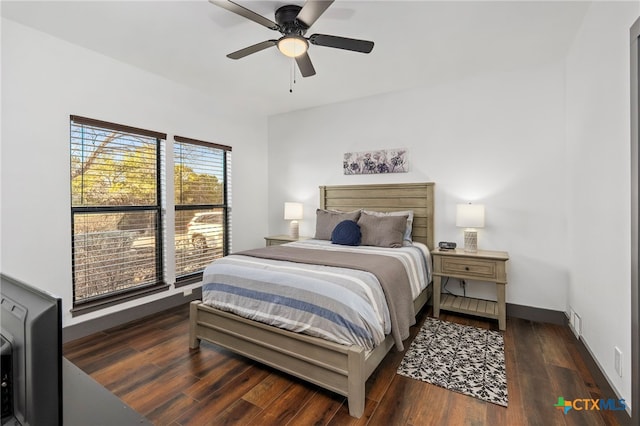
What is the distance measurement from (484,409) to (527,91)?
123 inches

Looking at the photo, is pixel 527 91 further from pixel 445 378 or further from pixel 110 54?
pixel 110 54

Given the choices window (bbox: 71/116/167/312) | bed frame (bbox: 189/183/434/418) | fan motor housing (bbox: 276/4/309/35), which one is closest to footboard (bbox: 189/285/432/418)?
bed frame (bbox: 189/183/434/418)

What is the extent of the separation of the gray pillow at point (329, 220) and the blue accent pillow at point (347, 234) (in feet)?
0.78

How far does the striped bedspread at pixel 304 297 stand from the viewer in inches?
74.5

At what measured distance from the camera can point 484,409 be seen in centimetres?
185

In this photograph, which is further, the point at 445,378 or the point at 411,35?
the point at 411,35

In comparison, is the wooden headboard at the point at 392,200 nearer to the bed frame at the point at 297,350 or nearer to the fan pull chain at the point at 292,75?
the bed frame at the point at 297,350

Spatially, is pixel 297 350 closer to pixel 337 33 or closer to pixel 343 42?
pixel 343 42

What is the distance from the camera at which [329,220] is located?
3.86 m

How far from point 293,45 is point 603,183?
2378 millimetres

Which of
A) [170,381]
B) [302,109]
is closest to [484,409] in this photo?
[170,381]

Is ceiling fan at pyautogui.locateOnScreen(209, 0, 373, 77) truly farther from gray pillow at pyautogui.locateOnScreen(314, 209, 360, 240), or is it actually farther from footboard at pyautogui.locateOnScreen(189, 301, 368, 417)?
footboard at pyautogui.locateOnScreen(189, 301, 368, 417)

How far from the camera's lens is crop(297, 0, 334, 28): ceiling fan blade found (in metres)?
1.84

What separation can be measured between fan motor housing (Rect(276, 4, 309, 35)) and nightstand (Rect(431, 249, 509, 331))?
2.50m
